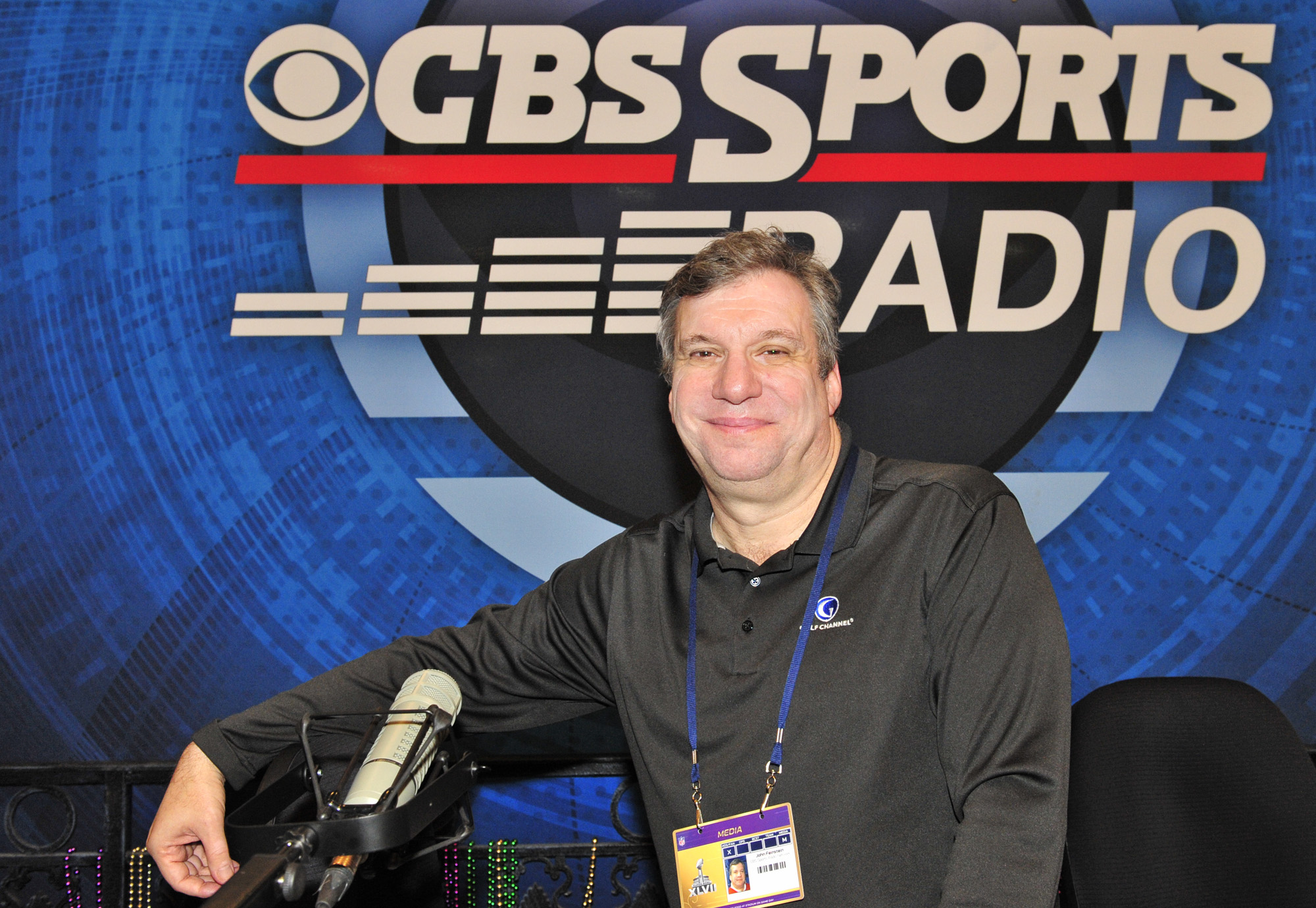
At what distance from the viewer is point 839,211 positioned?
2.78m

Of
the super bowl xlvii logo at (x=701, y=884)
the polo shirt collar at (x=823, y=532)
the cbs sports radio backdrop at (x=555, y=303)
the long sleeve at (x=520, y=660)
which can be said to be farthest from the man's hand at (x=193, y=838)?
the cbs sports radio backdrop at (x=555, y=303)

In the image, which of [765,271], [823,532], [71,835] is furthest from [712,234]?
[71,835]


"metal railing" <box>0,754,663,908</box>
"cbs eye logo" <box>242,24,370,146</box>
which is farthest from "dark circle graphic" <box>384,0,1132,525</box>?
"metal railing" <box>0,754,663,908</box>

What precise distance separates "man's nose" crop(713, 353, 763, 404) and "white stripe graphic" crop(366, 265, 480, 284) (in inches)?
47.0

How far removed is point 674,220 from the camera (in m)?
2.79

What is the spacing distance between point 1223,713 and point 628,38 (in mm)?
2140

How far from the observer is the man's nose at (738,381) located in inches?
70.3

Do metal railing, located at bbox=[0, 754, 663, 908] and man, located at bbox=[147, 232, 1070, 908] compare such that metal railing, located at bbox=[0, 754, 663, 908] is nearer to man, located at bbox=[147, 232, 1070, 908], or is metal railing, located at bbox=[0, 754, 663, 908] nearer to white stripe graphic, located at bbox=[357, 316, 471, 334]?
man, located at bbox=[147, 232, 1070, 908]

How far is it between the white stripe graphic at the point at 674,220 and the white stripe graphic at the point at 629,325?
0.24 metres

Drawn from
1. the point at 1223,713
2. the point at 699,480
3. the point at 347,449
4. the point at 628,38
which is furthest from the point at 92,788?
the point at 1223,713

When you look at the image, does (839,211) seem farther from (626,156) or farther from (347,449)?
(347,449)

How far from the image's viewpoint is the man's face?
1776 millimetres

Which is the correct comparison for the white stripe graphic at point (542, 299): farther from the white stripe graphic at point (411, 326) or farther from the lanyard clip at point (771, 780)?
the lanyard clip at point (771, 780)

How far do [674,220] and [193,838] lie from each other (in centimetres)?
187
